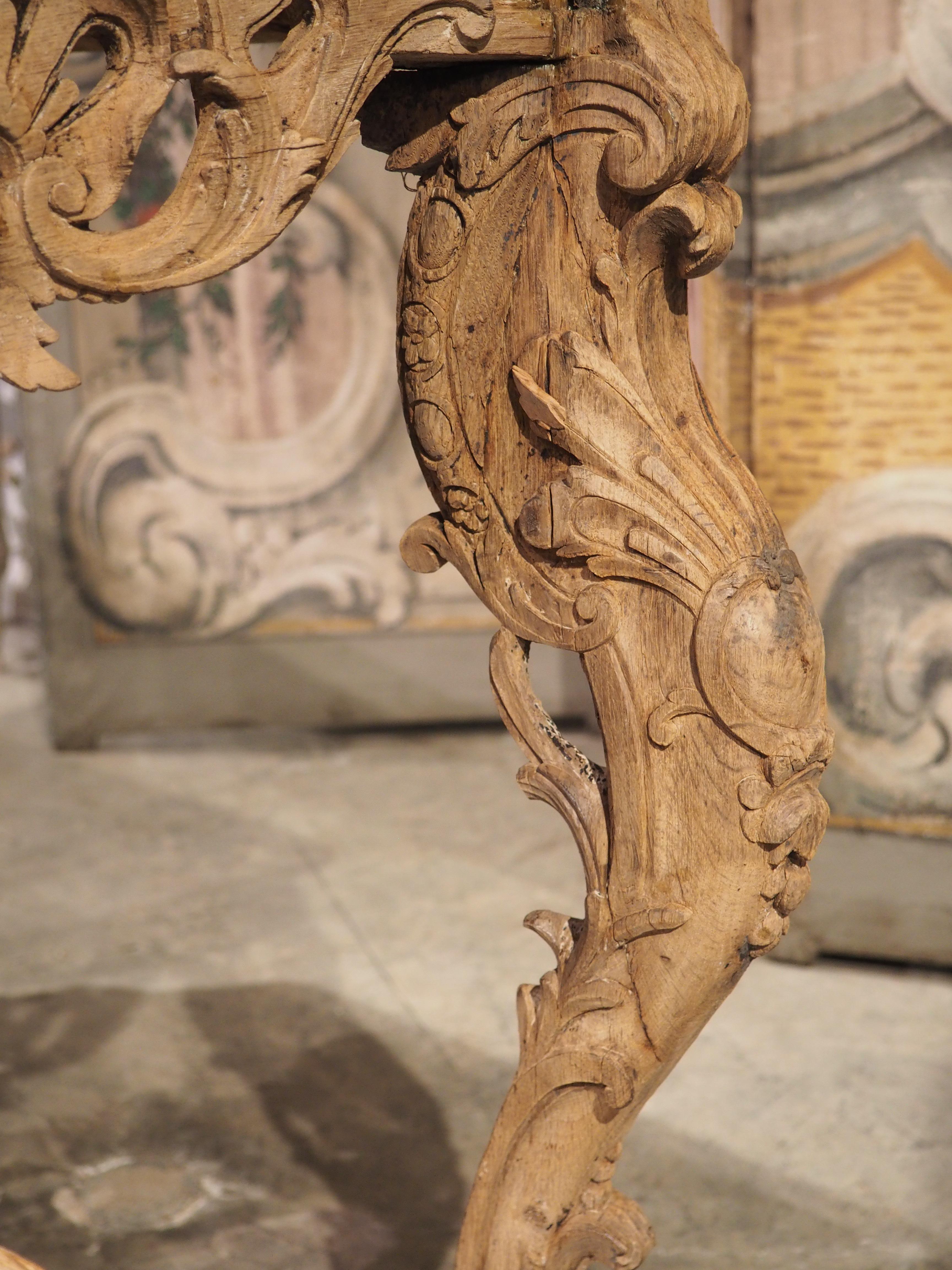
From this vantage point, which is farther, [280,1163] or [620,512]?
[280,1163]

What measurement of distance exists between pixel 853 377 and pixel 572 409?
1293 millimetres

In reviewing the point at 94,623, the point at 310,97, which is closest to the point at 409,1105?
the point at 310,97

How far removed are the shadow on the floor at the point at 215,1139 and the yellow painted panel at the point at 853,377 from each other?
1134 mm

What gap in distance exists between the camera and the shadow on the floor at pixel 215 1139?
1637 mm

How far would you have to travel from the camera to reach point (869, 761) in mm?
2182

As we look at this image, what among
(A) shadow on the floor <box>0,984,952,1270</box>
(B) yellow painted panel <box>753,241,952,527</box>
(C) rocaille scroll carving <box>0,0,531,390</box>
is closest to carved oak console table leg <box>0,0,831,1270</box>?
(C) rocaille scroll carving <box>0,0,531,390</box>

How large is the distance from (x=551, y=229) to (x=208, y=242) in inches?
9.1

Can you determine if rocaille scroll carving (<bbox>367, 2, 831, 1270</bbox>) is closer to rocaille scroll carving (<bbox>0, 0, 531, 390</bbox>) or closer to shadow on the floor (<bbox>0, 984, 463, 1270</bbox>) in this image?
rocaille scroll carving (<bbox>0, 0, 531, 390</bbox>)

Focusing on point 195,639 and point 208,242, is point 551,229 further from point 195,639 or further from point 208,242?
point 195,639

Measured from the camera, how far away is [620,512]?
0.90 m

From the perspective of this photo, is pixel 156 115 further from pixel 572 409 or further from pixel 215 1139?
pixel 215 1139

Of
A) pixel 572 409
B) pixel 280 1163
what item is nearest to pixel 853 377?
pixel 572 409

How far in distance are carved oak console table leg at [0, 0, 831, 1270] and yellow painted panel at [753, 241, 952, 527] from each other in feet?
3.93

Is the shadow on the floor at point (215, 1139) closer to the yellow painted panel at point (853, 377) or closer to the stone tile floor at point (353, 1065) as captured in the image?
the stone tile floor at point (353, 1065)
